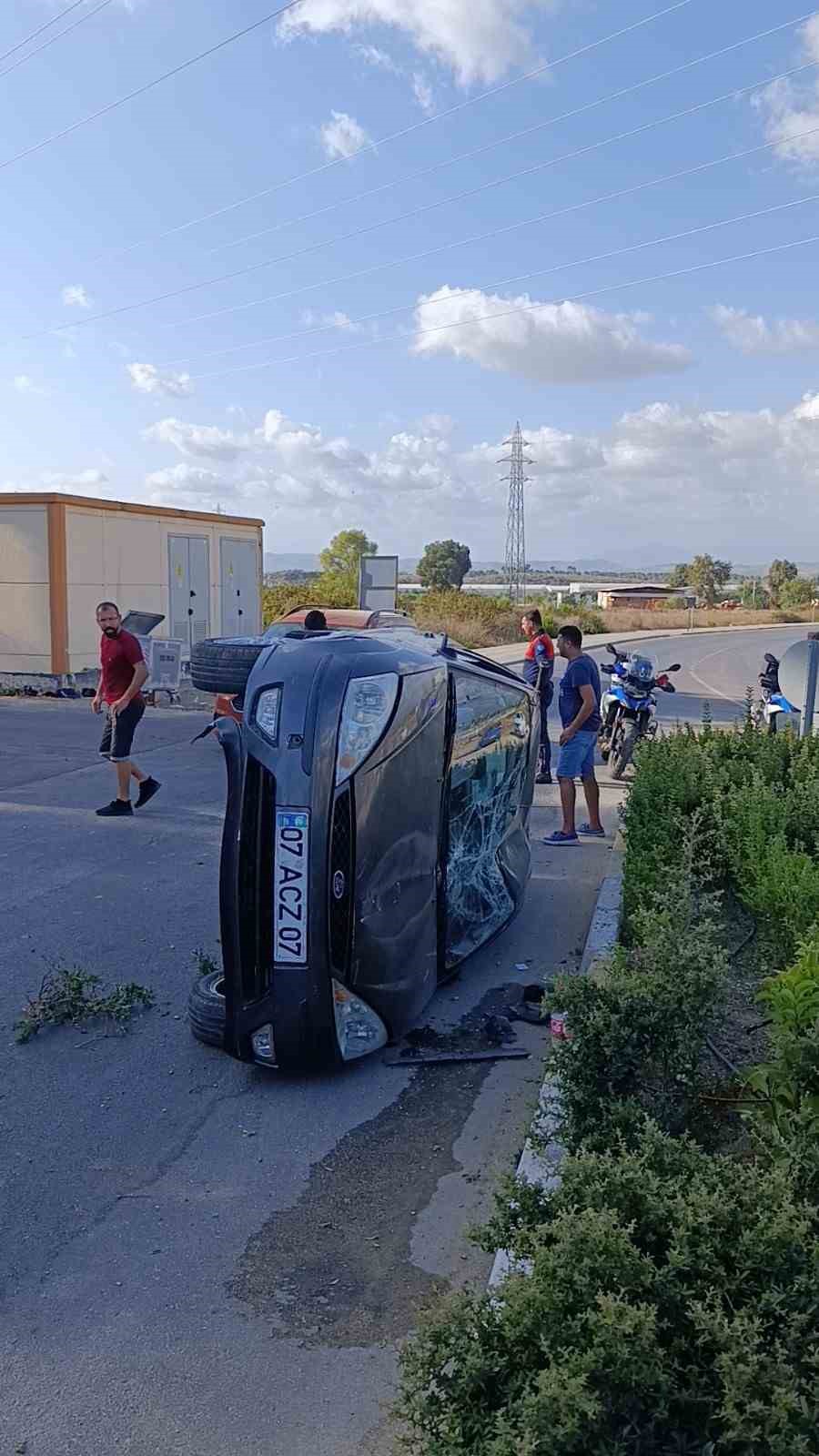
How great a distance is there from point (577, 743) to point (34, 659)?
12458mm

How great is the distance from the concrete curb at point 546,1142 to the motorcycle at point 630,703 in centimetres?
664

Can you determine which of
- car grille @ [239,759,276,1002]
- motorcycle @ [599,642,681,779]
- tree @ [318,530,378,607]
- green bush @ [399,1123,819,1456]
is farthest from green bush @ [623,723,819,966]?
tree @ [318,530,378,607]

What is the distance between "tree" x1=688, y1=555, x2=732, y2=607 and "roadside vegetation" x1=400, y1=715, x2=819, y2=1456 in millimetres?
113512

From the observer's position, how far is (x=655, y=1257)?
243cm

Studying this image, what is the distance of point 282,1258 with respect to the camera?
3.61 metres

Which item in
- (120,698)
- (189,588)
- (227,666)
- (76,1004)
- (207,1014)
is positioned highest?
(189,588)

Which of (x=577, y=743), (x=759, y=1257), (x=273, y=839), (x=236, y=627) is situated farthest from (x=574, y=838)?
(x=236, y=627)

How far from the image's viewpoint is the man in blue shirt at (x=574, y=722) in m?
9.20

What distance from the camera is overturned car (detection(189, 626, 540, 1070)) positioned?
4469 mm

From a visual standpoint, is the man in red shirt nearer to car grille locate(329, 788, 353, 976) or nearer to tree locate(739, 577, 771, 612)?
car grille locate(329, 788, 353, 976)

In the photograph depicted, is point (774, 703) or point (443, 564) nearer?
point (774, 703)

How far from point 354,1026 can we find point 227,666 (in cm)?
166

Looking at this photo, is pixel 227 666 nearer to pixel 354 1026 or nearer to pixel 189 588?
pixel 354 1026

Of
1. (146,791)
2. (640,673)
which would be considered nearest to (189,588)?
(640,673)
